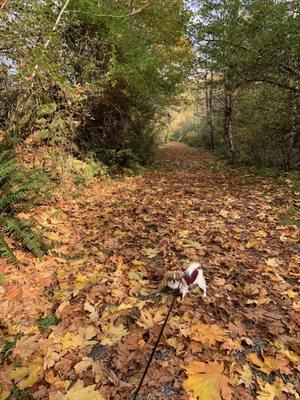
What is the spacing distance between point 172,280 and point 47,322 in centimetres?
145

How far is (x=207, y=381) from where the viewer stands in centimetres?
241

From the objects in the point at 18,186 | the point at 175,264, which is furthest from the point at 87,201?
the point at 175,264

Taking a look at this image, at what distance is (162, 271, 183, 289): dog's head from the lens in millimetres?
3602

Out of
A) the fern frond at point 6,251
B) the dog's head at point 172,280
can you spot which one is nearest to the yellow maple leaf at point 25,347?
the fern frond at point 6,251

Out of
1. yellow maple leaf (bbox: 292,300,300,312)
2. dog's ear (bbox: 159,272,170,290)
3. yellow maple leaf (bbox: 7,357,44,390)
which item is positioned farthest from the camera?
dog's ear (bbox: 159,272,170,290)

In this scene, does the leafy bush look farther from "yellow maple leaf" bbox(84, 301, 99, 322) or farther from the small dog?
"yellow maple leaf" bbox(84, 301, 99, 322)

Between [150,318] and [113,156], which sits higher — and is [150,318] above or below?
below

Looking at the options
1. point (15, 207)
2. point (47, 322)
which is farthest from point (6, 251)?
Answer: point (47, 322)

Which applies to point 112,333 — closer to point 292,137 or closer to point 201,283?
point 201,283

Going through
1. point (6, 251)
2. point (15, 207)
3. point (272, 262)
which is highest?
point (15, 207)

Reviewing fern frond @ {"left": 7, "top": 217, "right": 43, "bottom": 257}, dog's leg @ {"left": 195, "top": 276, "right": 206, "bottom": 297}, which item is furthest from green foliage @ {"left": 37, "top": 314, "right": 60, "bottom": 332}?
dog's leg @ {"left": 195, "top": 276, "right": 206, "bottom": 297}

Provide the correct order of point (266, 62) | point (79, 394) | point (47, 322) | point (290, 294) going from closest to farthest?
point (79, 394), point (47, 322), point (290, 294), point (266, 62)

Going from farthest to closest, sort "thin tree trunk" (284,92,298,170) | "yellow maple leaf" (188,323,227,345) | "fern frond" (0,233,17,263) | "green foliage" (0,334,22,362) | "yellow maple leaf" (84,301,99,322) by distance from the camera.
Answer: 1. "thin tree trunk" (284,92,298,170)
2. "fern frond" (0,233,17,263)
3. "yellow maple leaf" (84,301,99,322)
4. "yellow maple leaf" (188,323,227,345)
5. "green foliage" (0,334,22,362)

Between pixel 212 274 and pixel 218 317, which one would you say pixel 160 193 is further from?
pixel 218 317
